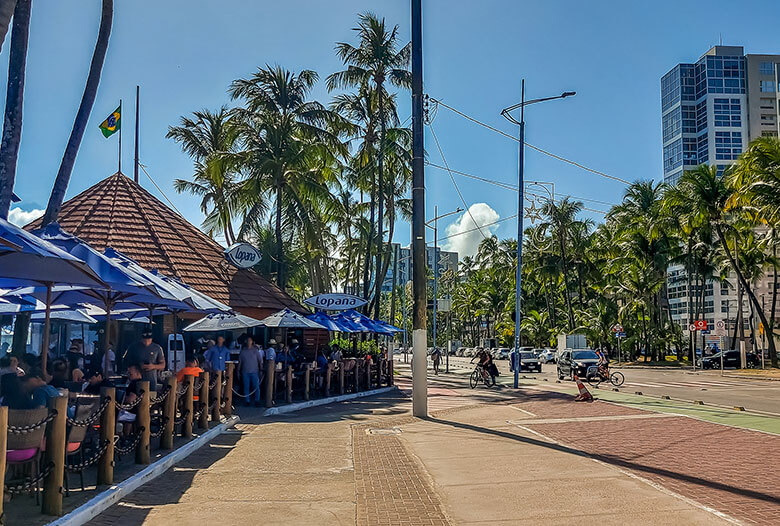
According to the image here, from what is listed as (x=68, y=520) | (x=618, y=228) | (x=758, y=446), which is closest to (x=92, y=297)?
(x=68, y=520)

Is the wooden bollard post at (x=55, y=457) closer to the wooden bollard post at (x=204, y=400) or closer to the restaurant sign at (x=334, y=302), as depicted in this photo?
the wooden bollard post at (x=204, y=400)

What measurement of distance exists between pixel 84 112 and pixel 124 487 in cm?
985

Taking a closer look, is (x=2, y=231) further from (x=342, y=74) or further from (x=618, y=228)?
(x=618, y=228)

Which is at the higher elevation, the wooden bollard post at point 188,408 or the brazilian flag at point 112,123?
the brazilian flag at point 112,123

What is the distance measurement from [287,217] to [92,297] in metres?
16.2

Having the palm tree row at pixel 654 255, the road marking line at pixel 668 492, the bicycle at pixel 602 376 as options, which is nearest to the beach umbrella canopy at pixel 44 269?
the road marking line at pixel 668 492

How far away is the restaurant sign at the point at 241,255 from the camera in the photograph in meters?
24.3

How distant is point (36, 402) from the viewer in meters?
7.05

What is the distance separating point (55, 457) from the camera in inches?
260

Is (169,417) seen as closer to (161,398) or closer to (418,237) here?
(161,398)

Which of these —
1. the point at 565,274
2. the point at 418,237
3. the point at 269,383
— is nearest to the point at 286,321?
the point at 269,383

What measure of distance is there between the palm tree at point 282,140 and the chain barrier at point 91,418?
2029cm

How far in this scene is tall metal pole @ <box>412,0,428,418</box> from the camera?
1644 cm

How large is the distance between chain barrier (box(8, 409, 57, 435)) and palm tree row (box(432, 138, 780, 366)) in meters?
37.5
